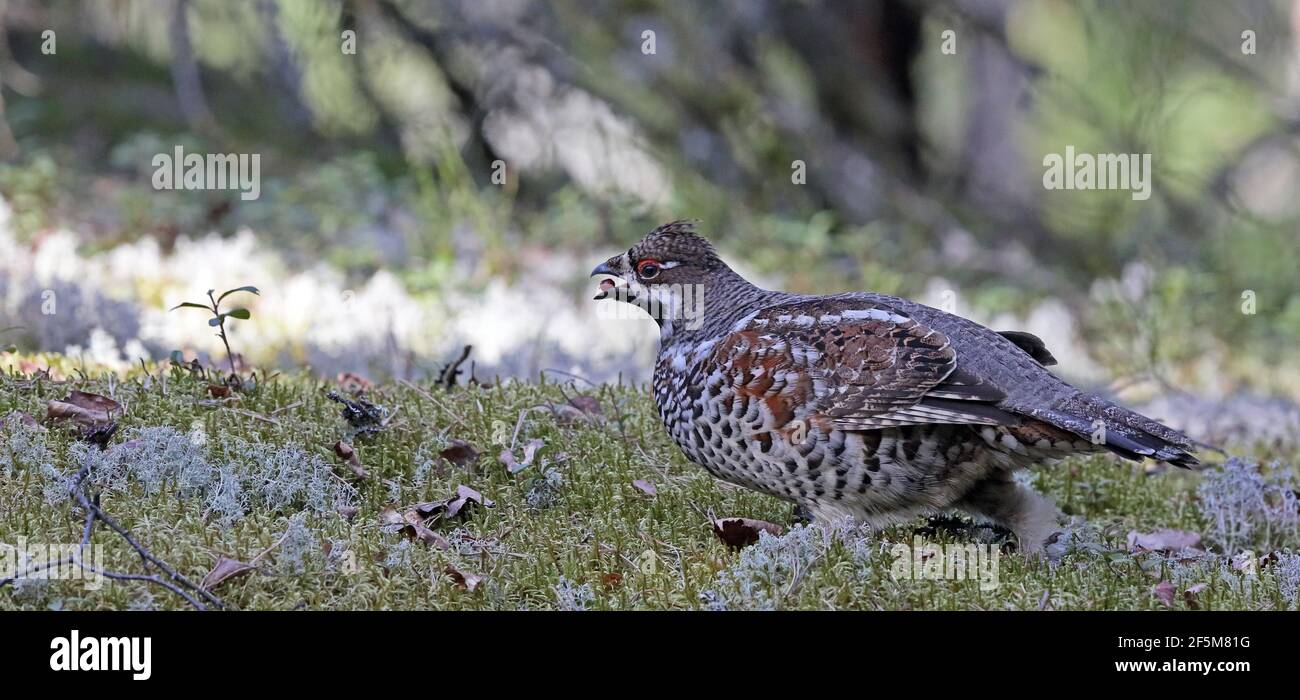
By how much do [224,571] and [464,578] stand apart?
2.60ft

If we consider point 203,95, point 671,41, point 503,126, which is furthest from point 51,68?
point 671,41

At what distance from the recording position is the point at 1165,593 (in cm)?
497

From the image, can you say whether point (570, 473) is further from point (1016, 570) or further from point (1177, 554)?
point (1177, 554)

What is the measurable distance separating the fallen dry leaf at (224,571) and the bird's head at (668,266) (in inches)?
90.2

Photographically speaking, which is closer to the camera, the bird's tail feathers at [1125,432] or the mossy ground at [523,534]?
the mossy ground at [523,534]

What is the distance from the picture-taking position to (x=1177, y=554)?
5762mm

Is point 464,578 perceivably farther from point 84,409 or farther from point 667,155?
point 667,155

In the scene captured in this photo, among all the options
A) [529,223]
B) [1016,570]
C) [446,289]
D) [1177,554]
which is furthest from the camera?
[529,223]

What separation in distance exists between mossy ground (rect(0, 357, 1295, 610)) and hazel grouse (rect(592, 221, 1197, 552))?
24 cm

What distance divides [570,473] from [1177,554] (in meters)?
2.58

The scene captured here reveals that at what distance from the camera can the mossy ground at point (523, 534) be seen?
15.1ft
